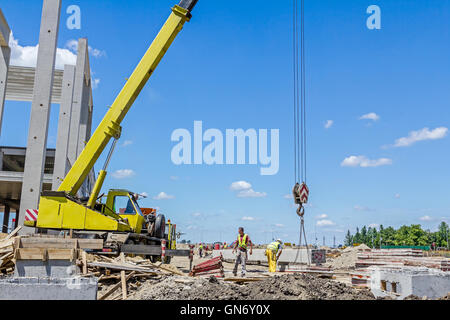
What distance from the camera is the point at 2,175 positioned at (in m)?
20.8

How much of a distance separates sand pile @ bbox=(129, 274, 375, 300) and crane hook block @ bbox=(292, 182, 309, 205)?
262 centimetres

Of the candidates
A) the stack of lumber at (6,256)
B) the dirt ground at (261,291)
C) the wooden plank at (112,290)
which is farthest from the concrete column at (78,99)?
the dirt ground at (261,291)

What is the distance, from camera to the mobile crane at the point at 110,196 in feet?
41.7

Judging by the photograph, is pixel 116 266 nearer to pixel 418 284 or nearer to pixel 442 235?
pixel 418 284

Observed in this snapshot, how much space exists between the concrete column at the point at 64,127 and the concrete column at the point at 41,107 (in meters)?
2.22

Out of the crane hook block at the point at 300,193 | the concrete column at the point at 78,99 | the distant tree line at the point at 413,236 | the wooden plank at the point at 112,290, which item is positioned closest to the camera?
the wooden plank at the point at 112,290

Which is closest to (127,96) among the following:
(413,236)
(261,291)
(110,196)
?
(110,196)

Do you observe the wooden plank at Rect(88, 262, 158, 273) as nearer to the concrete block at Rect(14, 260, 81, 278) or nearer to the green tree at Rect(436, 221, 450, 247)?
the concrete block at Rect(14, 260, 81, 278)

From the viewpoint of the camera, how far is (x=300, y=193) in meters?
11.4

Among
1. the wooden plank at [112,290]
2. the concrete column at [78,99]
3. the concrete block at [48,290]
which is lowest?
the wooden plank at [112,290]

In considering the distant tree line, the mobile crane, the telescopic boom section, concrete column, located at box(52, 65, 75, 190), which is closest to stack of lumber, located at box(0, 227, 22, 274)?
the mobile crane

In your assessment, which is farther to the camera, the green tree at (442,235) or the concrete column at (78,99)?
the green tree at (442,235)

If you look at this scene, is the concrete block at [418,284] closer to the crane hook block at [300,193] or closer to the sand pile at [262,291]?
the sand pile at [262,291]
